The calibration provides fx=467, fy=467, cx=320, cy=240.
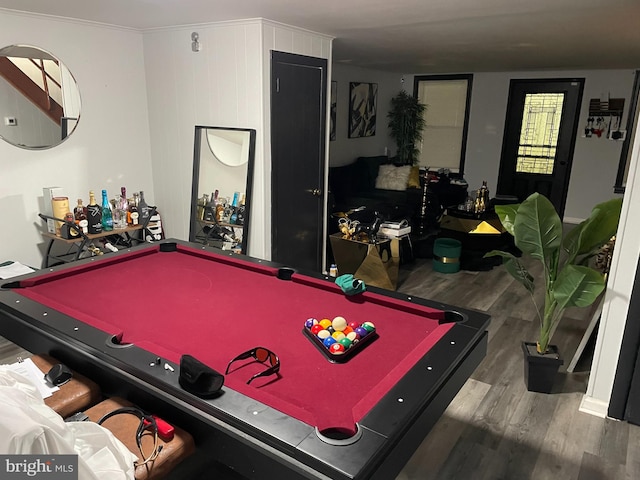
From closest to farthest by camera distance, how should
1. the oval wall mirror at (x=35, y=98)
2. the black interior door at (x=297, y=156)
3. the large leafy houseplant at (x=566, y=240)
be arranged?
the large leafy houseplant at (x=566, y=240) < the oval wall mirror at (x=35, y=98) < the black interior door at (x=297, y=156)

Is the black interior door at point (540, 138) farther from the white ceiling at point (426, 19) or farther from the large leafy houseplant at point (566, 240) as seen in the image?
the large leafy houseplant at point (566, 240)

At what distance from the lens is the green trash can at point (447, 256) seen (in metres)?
4.95

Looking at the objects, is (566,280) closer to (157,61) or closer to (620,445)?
(620,445)

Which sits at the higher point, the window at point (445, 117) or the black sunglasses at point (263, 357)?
the window at point (445, 117)

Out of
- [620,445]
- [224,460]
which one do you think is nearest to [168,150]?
[224,460]

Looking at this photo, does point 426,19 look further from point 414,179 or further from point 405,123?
point 405,123

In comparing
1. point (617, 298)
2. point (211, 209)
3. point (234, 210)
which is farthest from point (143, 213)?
point (617, 298)

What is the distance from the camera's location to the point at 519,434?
98.4 inches

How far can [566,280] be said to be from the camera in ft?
8.60

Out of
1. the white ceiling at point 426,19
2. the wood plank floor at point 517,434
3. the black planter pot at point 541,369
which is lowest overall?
the wood plank floor at point 517,434

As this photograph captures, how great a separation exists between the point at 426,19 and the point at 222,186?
82.0 inches

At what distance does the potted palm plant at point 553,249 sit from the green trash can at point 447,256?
203cm

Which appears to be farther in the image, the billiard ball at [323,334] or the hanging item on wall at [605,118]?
the hanging item on wall at [605,118]

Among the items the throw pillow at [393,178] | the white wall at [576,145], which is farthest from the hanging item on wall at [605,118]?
the throw pillow at [393,178]
